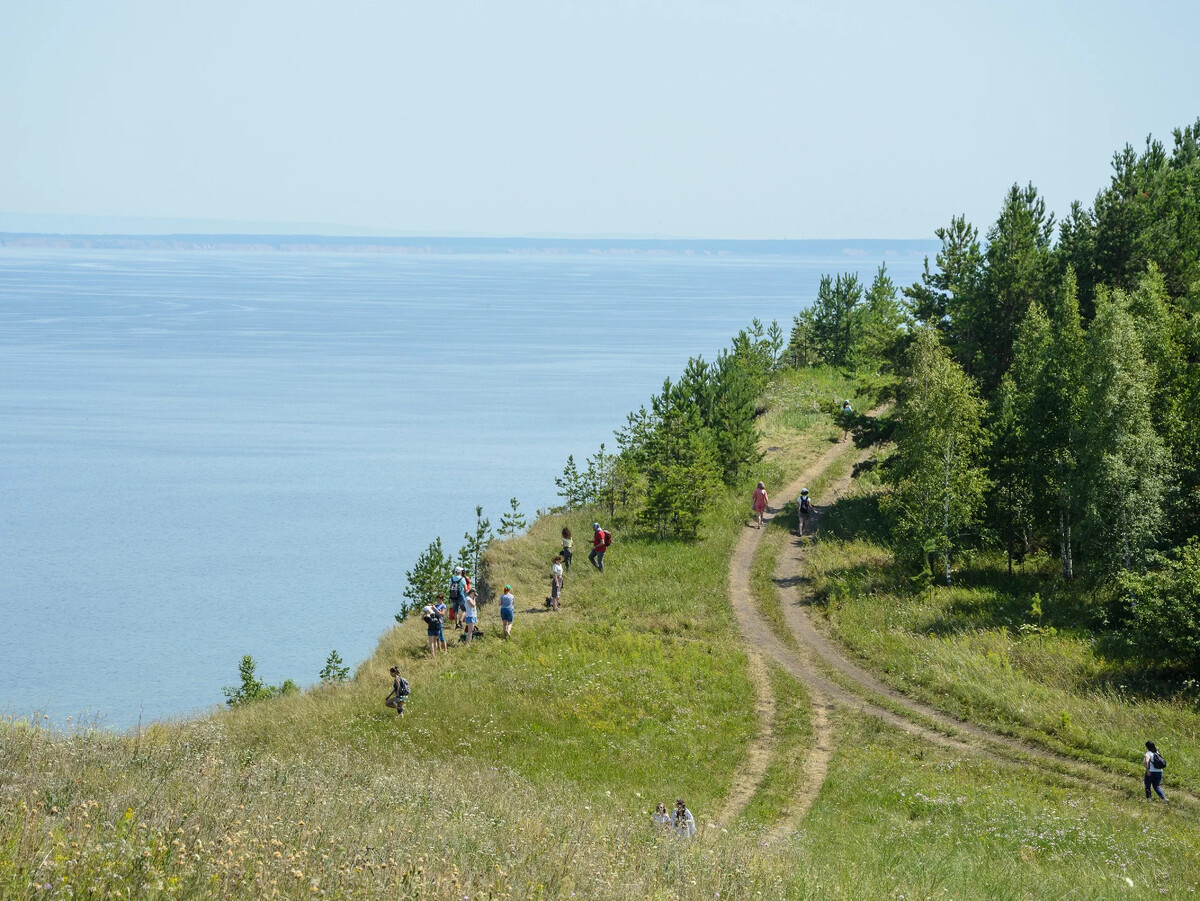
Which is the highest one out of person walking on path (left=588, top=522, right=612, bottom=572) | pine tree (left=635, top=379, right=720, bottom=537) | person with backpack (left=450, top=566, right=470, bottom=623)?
pine tree (left=635, top=379, right=720, bottom=537)

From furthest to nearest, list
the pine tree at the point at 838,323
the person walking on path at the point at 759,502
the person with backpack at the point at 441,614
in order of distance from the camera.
Answer: the pine tree at the point at 838,323, the person walking on path at the point at 759,502, the person with backpack at the point at 441,614

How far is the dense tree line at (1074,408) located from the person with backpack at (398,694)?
18.9 metres

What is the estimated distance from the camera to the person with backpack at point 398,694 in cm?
2875

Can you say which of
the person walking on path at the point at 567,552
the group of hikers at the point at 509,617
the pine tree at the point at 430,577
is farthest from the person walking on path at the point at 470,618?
the pine tree at the point at 430,577

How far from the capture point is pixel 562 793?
21750 millimetres

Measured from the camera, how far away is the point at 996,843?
66.8ft

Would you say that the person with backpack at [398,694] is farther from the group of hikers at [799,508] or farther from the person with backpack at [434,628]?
the group of hikers at [799,508]

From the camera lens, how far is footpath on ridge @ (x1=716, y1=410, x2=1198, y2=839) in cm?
2409

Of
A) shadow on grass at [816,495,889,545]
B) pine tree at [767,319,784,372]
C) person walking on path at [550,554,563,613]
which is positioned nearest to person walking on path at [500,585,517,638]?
person walking on path at [550,554,563,613]

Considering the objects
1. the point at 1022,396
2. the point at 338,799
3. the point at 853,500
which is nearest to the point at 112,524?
the point at 853,500

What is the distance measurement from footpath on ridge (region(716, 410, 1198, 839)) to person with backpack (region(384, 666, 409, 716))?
9426 mm

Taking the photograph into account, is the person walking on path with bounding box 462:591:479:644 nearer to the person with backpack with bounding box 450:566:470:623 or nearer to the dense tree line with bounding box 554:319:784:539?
the person with backpack with bounding box 450:566:470:623

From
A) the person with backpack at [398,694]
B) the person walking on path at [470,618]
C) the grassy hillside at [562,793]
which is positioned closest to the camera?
the grassy hillside at [562,793]

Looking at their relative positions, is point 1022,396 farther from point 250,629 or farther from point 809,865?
point 250,629
